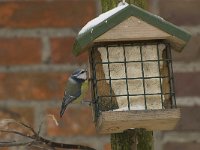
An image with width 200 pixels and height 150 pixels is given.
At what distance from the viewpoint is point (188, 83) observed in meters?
1.49

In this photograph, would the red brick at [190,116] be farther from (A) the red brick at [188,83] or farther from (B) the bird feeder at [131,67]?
(B) the bird feeder at [131,67]

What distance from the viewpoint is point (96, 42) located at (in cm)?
109

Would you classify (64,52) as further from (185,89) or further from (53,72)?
(185,89)

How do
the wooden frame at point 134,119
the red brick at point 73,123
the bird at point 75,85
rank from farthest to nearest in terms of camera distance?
the red brick at point 73,123
the bird at point 75,85
the wooden frame at point 134,119

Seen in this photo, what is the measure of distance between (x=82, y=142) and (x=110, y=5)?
0.39 metres

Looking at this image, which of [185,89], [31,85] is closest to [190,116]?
[185,89]

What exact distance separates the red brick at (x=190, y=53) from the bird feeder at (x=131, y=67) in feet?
1.10

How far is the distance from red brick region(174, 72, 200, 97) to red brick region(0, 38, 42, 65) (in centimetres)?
30

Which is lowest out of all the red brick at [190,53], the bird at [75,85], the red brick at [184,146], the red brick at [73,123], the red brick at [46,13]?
the red brick at [184,146]

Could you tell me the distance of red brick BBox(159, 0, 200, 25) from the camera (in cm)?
150

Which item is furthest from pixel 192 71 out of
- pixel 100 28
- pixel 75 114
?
pixel 100 28

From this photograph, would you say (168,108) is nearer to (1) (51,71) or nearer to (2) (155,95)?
(2) (155,95)

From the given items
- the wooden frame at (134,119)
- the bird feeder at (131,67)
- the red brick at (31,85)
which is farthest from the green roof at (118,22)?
the red brick at (31,85)

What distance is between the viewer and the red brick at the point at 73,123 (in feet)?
4.70
